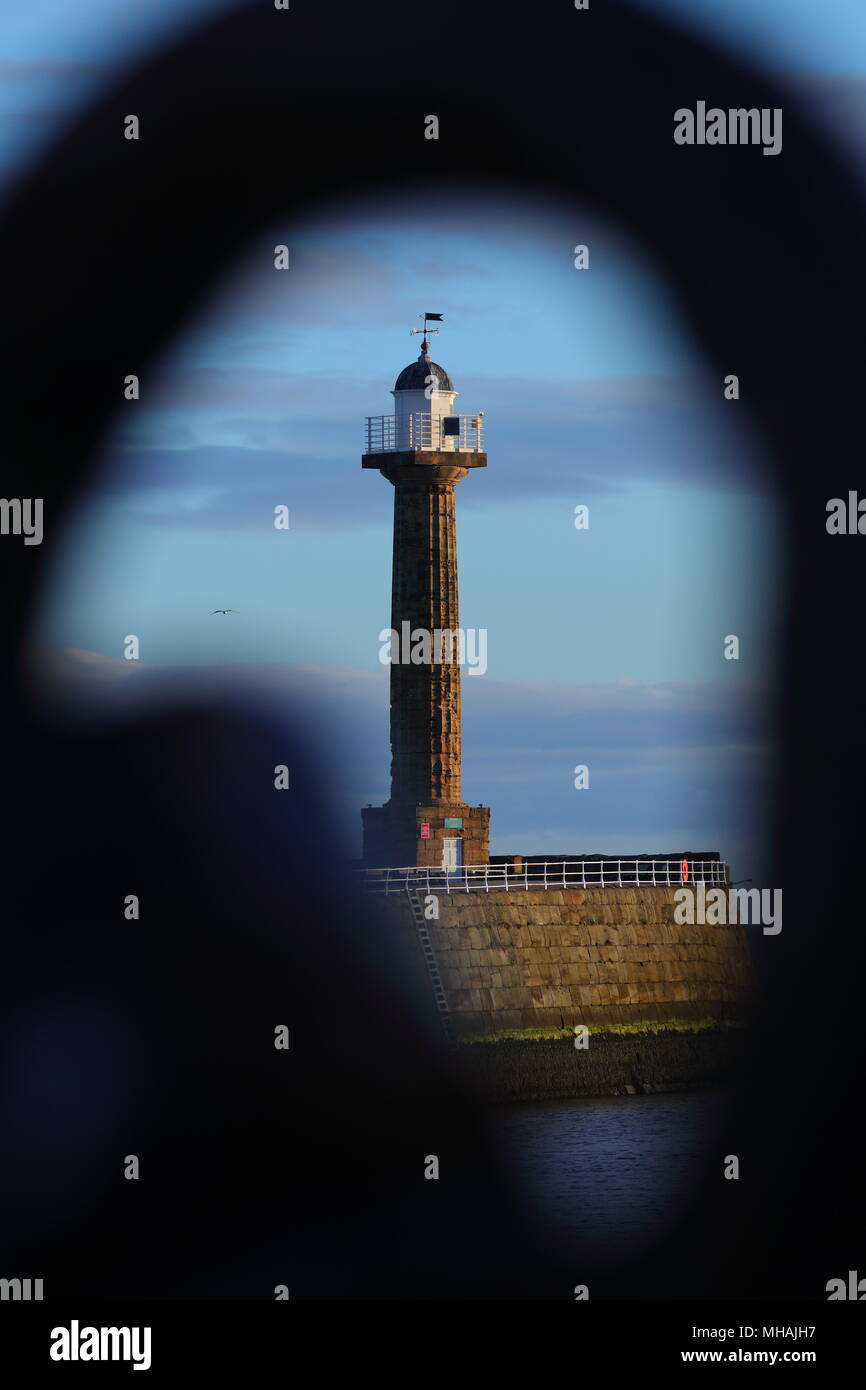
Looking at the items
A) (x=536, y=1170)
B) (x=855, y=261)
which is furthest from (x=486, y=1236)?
(x=855, y=261)

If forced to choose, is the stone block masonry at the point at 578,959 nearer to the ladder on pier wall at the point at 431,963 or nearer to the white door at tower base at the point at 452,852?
the ladder on pier wall at the point at 431,963

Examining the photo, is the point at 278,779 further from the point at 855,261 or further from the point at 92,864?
the point at 855,261

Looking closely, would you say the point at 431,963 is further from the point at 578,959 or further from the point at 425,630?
the point at 425,630

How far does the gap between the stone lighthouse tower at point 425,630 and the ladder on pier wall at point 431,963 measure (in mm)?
8538

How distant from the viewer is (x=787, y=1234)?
46.0 m

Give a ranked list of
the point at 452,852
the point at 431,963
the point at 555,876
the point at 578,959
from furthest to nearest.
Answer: the point at 452,852 → the point at 555,876 → the point at 578,959 → the point at 431,963

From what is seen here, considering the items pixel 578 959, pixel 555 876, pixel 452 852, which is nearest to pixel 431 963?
pixel 578 959

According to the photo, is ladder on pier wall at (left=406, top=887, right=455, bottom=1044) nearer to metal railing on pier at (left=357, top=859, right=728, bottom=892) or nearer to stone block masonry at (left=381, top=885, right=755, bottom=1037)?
stone block masonry at (left=381, top=885, right=755, bottom=1037)

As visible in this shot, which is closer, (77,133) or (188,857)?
(77,133)

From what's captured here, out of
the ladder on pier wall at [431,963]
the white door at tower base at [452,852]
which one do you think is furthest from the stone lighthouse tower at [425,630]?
the ladder on pier wall at [431,963]

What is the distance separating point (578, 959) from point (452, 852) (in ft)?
19.6

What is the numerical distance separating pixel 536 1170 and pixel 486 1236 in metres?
4.13

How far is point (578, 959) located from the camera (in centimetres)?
5984

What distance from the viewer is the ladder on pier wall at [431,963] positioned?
55.5m
